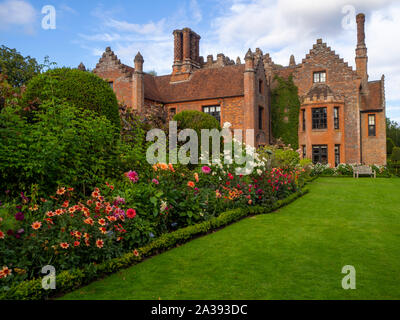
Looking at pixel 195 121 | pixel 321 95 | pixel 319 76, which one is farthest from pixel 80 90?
pixel 319 76

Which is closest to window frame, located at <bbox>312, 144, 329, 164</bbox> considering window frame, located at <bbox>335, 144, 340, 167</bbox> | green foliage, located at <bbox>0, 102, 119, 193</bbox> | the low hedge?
window frame, located at <bbox>335, 144, 340, 167</bbox>

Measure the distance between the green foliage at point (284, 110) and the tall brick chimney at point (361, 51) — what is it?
18.6 ft

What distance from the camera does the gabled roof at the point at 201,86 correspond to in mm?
24516

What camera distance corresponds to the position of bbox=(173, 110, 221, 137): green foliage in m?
13.5

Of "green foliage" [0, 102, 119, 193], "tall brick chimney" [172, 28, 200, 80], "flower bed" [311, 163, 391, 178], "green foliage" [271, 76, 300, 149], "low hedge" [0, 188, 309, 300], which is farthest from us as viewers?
"tall brick chimney" [172, 28, 200, 80]

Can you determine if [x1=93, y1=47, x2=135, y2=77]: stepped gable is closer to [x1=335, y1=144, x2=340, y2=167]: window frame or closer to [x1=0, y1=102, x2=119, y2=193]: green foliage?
[x1=335, y1=144, x2=340, y2=167]: window frame

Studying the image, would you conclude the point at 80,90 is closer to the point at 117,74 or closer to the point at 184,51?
the point at 117,74

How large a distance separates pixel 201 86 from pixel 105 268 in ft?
75.5

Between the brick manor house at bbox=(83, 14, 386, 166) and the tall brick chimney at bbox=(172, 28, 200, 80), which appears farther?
the tall brick chimney at bbox=(172, 28, 200, 80)

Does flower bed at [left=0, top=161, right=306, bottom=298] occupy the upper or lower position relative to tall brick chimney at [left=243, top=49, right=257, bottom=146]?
lower

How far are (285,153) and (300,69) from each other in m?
13.1

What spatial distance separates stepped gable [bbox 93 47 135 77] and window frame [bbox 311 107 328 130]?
14.9 metres

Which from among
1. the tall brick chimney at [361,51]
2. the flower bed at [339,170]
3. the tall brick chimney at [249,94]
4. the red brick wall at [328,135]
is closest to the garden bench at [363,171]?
the flower bed at [339,170]

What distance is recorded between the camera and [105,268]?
415 centimetres
